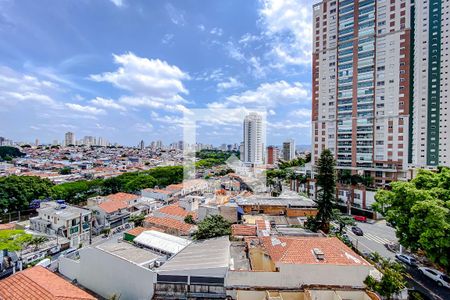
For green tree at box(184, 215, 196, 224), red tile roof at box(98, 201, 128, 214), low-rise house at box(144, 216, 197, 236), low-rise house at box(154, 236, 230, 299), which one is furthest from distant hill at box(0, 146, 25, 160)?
low-rise house at box(154, 236, 230, 299)

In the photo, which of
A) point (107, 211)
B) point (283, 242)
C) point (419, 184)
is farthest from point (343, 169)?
point (107, 211)

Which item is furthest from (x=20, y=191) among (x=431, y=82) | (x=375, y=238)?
(x=431, y=82)

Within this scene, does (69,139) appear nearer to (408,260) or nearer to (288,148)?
(288,148)

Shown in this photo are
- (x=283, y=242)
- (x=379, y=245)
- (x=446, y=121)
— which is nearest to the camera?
(x=283, y=242)

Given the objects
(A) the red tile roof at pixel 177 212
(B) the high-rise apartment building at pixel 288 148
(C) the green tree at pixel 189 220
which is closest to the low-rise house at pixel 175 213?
(A) the red tile roof at pixel 177 212

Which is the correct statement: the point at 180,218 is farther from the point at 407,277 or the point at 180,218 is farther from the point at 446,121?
the point at 446,121

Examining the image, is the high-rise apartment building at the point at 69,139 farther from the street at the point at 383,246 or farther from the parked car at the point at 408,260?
the parked car at the point at 408,260

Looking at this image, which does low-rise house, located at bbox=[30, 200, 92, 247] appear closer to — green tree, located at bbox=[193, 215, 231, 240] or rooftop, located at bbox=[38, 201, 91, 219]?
rooftop, located at bbox=[38, 201, 91, 219]
